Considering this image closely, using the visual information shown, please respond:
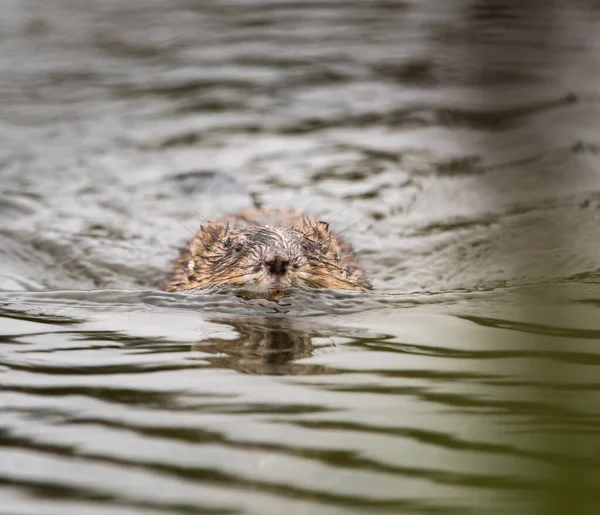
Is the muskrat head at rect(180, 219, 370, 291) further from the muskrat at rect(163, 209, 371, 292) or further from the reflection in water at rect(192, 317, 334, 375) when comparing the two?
the reflection in water at rect(192, 317, 334, 375)

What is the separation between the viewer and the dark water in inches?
114

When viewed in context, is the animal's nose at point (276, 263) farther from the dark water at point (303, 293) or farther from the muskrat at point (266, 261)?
the dark water at point (303, 293)

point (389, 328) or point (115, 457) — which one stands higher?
point (389, 328)

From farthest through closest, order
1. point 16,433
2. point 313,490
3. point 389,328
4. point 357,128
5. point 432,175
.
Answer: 1. point 357,128
2. point 432,175
3. point 389,328
4. point 16,433
5. point 313,490

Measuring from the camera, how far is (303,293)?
5.84 meters

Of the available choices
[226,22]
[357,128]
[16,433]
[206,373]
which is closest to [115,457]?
[16,433]

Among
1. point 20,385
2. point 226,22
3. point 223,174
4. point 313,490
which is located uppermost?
point 226,22

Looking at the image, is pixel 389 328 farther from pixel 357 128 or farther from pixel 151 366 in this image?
pixel 357 128

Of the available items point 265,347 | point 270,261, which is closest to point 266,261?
point 270,261

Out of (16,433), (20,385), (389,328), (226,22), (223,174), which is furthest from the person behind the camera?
(226,22)

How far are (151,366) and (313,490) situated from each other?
1.72 metres

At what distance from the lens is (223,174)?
9.45m

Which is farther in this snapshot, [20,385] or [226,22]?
[226,22]

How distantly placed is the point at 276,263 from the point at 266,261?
0.06 metres
